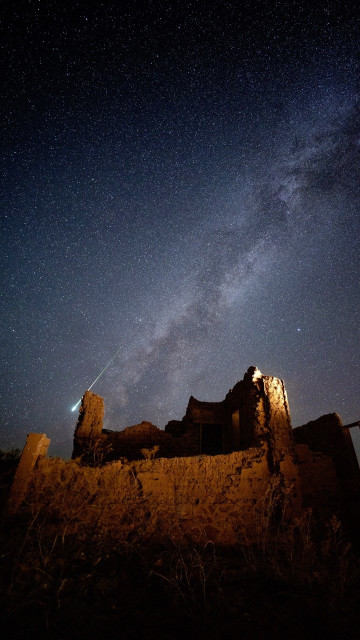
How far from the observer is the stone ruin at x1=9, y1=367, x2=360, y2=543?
21.5 ft

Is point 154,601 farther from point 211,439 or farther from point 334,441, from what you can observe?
point 211,439

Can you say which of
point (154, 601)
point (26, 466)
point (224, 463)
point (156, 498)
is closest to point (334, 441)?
point (224, 463)

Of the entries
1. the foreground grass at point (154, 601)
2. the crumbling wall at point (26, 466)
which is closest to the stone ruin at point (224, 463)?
the crumbling wall at point (26, 466)

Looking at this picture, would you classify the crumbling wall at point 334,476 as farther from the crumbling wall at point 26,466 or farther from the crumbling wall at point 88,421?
the crumbling wall at point 26,466

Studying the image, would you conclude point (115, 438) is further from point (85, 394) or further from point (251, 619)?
point (251, 619)

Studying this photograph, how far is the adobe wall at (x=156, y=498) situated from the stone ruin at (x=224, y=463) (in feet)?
0.08

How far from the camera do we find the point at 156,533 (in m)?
6.04

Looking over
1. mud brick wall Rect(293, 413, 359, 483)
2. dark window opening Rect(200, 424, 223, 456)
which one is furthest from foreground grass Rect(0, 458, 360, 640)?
dark window opening Rect(200, 424, 223, 456)

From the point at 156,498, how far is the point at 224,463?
6.72 ft

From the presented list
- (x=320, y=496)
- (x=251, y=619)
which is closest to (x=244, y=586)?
(x=251, y=619)

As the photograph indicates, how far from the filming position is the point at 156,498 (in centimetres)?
654

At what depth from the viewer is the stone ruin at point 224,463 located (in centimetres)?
655

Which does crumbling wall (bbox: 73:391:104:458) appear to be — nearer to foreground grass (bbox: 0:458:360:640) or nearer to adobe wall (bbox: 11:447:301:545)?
adobe wall (bbox: 11:447:301:545)

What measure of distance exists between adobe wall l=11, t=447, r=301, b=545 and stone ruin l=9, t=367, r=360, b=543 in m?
0.02
